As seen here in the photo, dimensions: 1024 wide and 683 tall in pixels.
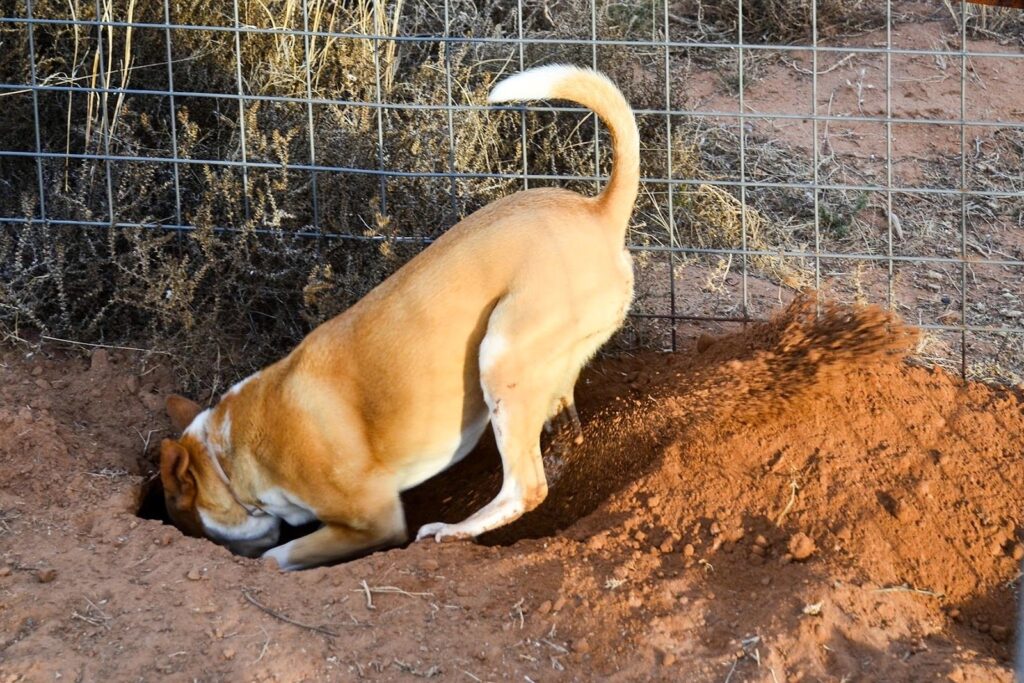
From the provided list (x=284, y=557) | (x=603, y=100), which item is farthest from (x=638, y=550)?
(x=603, y=100)

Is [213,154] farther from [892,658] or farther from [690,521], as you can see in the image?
[892,658]

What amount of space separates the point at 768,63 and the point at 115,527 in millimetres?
5064

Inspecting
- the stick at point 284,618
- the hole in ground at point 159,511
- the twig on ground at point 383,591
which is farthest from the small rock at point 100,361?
the twig on ground at point 383,591

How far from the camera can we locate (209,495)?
454cm

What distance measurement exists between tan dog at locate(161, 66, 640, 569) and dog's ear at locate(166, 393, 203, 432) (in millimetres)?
242

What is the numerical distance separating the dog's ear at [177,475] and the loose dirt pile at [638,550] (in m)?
0.19

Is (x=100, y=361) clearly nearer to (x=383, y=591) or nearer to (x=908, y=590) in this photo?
(x=383, y=591)

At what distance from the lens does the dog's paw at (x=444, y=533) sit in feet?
13.8

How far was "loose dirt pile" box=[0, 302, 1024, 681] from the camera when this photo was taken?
3430mm

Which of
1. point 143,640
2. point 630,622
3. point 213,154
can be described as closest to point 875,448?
point 630,622

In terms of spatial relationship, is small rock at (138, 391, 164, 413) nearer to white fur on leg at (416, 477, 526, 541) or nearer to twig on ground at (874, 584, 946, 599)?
white fur on leg at (416, 477, 526, 541)

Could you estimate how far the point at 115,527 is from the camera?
13.6 feet

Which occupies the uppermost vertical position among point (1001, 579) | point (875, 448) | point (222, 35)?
point (222, 35)

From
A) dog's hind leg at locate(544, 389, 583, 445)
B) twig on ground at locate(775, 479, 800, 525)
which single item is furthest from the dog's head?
twig on ground at locate(775, 479, 800, 525)
